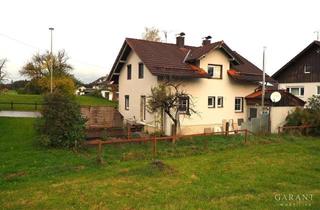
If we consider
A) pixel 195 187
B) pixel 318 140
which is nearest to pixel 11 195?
pixel 195 187

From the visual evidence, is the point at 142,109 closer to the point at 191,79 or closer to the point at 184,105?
the point at 184,105

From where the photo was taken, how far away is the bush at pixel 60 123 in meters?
16.1

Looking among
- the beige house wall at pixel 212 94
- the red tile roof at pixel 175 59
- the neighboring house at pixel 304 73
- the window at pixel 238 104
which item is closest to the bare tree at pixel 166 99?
the red tile roof at pixel 175 59

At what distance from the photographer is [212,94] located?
24.2 meters

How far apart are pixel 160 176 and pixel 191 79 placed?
13.0m

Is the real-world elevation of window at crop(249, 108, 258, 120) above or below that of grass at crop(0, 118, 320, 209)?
above

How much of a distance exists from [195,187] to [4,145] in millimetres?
10836

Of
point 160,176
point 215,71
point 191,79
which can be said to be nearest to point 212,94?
point 215,71

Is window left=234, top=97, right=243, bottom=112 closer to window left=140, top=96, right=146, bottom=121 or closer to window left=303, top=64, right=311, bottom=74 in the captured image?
window left=140, top=96, right=146, bottom=121

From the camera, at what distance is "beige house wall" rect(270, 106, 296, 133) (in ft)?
76.7

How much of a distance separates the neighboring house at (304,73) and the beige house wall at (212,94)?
31.5 ft

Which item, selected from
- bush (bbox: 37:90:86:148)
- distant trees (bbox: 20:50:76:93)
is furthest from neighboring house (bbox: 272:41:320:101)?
distant trees (bbox: 20:50:76:93)

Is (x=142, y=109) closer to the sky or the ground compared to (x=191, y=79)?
closer to the ground

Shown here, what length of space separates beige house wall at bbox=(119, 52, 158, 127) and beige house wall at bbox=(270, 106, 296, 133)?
27.8ft
